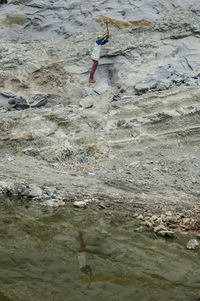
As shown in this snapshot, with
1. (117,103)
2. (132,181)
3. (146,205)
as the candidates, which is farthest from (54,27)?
(146,205)

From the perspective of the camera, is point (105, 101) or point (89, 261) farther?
point (105, 101)

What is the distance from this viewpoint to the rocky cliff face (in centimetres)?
673

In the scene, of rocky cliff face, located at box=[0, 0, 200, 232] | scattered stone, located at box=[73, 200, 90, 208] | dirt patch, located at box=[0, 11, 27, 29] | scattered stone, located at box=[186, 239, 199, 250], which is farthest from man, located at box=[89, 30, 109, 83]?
scattered stone, located at box=[186, 239, 199, 250]

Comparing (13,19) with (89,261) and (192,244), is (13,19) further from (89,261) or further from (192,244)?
(89,261)

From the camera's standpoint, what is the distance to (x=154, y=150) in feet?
25.4

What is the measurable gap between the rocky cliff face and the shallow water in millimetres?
1033

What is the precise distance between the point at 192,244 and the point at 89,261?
59.0 inches

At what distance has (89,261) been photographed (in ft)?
12.5

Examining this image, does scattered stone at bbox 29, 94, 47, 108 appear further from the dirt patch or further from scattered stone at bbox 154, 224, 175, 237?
scattered stone at bbox 154, 224, 175, 237

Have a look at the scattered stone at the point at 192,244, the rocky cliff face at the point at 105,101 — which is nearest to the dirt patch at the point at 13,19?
the rocky cliff face at the point at 105,101

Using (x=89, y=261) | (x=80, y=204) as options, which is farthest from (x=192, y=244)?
(x=80, y=204)

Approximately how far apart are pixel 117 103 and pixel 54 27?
6396 millimetres

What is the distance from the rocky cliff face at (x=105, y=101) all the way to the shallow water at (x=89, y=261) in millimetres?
1033

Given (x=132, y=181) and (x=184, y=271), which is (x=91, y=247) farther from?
(x=132, y=181)
